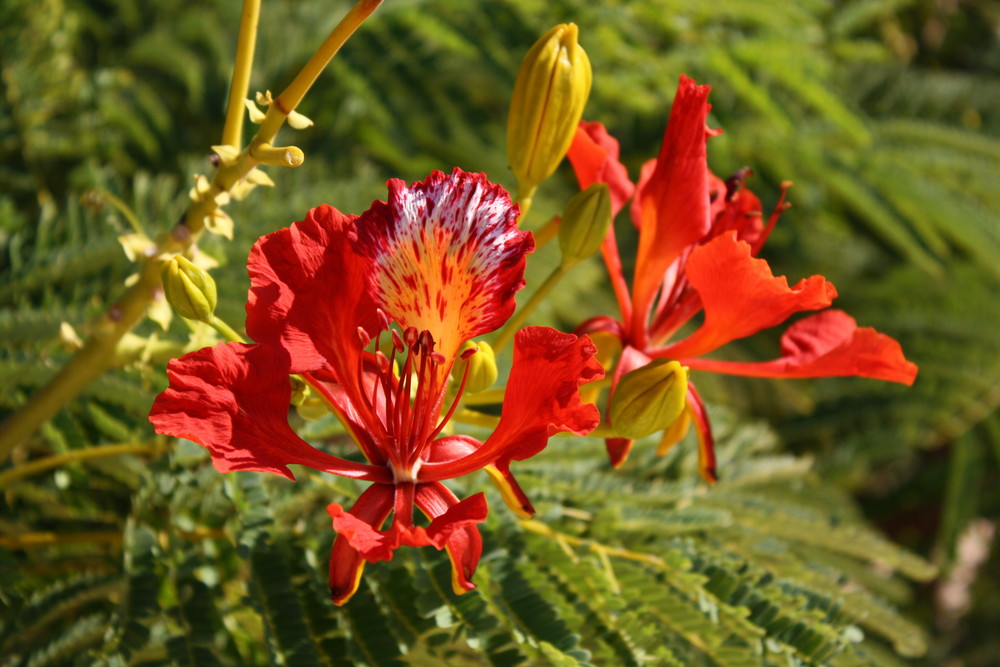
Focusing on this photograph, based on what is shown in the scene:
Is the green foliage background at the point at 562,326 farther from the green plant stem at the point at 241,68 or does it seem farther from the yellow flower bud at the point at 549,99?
the yellow flower bud at the point at 549,99

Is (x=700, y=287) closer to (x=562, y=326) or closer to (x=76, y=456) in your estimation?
(x=76, y=456)

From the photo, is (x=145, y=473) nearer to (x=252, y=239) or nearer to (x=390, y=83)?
(x=252, y=239)

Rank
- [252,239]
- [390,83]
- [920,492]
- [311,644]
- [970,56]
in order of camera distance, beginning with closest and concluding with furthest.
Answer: [311,644] < [252,239] < [390,83] < [920,492] < [970,56]

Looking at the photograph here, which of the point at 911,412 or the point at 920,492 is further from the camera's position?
the point at 920,492

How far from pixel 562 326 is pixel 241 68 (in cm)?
112

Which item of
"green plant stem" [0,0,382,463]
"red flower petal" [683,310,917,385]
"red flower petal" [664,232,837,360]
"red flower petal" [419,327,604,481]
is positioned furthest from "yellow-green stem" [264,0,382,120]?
"red flower petal" [683,310,917,385]

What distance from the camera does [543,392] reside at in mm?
772

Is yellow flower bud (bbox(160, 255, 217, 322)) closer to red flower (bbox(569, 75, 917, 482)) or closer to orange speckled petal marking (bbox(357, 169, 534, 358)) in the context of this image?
orange speckled petal marking (bbox(357, 169, 534, 358))

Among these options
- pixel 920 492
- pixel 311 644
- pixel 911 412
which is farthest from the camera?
pixel 920 492

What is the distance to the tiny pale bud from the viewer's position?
85 centimetres

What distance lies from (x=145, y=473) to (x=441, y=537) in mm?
448

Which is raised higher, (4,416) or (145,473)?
(4,416)

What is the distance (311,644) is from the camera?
0.90 metres

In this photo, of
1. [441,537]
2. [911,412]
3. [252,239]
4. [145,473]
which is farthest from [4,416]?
[911,412]
